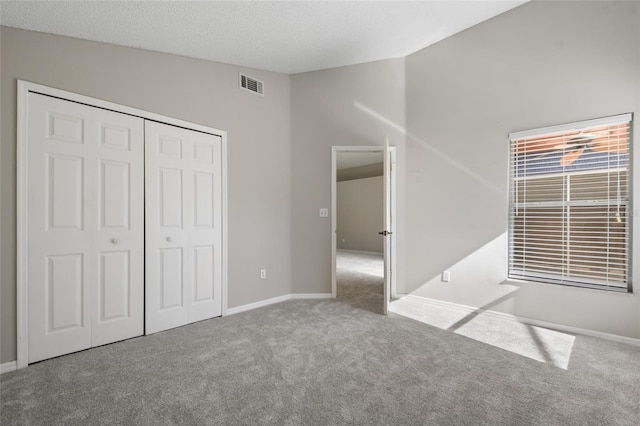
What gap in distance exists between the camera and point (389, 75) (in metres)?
3.90

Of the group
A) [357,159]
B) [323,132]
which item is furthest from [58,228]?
[357,159]

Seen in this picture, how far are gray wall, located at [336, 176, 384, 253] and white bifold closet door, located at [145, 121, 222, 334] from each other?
6174 mm

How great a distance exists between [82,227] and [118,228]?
0.84ft

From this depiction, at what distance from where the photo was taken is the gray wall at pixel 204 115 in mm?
2111

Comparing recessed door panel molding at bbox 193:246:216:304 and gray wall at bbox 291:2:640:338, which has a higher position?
gray wall at bbox 291:2:640:338

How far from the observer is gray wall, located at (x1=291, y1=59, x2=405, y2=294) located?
392cm

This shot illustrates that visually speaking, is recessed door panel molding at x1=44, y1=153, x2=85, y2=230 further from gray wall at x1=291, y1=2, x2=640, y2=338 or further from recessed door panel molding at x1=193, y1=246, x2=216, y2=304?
gray wall at x1=291, y1=2, x2=640, y2=338

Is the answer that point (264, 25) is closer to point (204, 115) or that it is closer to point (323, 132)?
point (204, 115)

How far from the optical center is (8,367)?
209 cm

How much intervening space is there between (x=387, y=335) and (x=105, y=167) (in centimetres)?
298

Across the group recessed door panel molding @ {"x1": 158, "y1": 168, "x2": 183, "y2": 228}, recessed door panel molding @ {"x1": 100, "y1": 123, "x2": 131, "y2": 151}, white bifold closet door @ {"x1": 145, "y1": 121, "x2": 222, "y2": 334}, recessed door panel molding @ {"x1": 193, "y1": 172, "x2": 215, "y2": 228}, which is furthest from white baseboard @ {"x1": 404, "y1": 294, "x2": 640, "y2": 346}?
recessed door panel molding @ {"x1": 100, "y1": 123, "x2": 131, "y2": 151}

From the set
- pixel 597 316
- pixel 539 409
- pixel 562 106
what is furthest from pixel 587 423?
pixel 562 106

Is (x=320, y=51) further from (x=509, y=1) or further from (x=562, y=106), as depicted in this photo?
(x=562, y=106)

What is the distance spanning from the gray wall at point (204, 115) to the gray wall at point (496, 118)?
179cm
